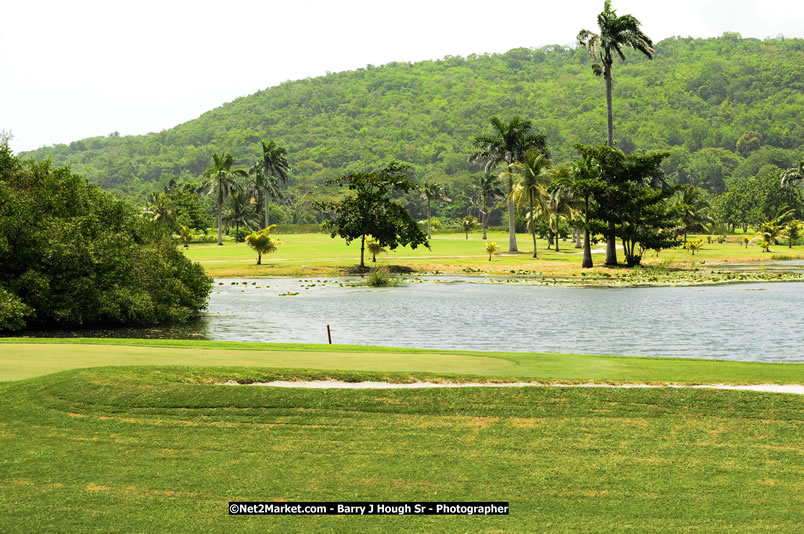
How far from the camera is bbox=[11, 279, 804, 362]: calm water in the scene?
30.5 m

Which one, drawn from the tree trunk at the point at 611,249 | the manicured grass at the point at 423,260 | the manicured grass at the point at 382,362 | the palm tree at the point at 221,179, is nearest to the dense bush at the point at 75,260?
the manicured grass at the point at 382,362

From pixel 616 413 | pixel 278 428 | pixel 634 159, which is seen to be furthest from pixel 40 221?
pixel 634 159

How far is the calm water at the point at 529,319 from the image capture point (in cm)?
3045

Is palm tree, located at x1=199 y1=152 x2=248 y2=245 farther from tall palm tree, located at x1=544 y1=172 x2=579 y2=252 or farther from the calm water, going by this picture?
the calm water

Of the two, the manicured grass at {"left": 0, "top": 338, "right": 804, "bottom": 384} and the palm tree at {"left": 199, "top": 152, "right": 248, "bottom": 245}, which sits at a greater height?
the palm tree at {"left": 199, "top": 152, "right": 248, "bottom": 245}

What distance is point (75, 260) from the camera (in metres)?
31.9

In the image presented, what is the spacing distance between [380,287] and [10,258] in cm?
3160

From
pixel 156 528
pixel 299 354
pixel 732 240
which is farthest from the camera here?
pixel 732 240

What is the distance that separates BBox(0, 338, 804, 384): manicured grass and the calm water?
27.2ft

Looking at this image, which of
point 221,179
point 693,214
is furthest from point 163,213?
point 693,214

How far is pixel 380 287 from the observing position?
5997 centimetres

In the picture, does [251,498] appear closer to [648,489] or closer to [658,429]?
[648,489]

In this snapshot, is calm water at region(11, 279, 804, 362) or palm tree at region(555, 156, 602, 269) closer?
calm water at region(11, 279, 804, 362)

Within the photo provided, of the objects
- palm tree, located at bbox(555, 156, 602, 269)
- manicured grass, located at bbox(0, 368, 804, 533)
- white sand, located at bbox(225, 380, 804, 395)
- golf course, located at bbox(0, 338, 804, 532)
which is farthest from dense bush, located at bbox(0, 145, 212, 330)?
palm tree, located at bbox(555, 156, 602, 269)
